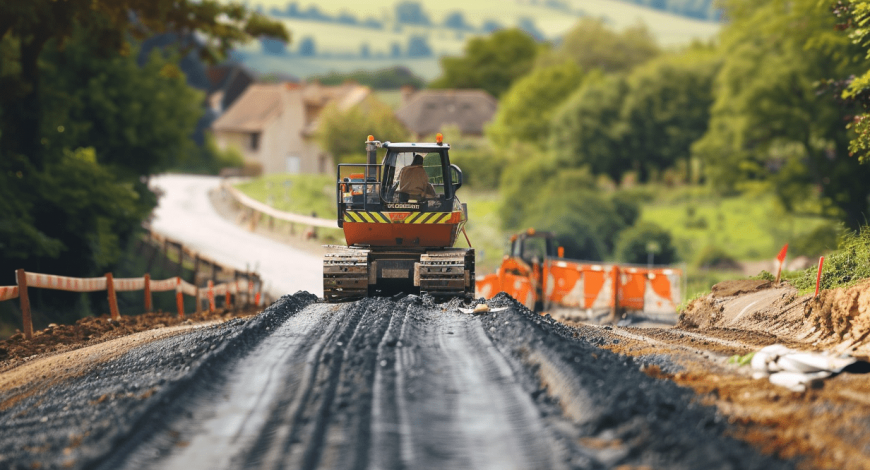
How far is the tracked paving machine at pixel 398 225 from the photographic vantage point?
594 inches

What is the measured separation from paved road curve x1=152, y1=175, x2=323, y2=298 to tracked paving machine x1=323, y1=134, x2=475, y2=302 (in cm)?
984

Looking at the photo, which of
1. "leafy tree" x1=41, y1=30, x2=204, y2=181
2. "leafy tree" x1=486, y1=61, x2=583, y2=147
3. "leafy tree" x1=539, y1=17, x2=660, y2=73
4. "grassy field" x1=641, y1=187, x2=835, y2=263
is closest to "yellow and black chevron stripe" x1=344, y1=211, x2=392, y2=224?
"leafy tree" x1=41, y1=30, x2=204, y2=181

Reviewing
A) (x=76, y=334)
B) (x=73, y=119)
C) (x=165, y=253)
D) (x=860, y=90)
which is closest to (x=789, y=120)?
(x=165, y=253)

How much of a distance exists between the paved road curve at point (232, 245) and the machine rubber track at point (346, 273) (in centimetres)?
1014

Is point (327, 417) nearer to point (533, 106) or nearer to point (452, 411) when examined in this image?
point (452, 411)

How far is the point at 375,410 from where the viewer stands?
25.1ft

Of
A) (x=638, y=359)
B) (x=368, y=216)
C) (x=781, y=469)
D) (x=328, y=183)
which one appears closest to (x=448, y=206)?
(x=368, y=216)

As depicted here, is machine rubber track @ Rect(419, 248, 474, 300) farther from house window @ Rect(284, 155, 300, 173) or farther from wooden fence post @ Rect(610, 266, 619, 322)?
house window @ Rect(284, 155, 300, 173)

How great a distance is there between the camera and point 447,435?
7.20m

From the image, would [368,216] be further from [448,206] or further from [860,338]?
→ [860,338]

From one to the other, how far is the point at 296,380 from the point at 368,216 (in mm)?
6992

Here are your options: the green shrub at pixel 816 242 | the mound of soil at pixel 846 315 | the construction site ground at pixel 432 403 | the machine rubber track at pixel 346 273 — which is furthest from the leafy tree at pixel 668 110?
the construction site ground at pixel 432 403

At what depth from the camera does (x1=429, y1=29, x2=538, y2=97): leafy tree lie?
11294 centimetres

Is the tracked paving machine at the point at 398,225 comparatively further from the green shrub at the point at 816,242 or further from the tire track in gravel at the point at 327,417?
the green shrub at the point at 816,242
